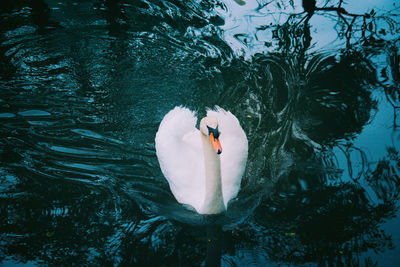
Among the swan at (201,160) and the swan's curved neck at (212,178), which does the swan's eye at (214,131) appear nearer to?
the swan at (201,160)

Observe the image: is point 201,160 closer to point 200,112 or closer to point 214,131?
point 214,131

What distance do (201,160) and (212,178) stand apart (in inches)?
25.1

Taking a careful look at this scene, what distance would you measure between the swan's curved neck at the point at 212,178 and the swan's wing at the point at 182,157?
182mm

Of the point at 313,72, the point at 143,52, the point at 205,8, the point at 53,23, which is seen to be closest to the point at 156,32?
the point at 143,52

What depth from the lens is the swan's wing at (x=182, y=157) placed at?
4070 millimetres

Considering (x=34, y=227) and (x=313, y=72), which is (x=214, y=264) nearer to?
(x=34, y=227)

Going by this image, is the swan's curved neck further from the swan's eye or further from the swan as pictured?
the swan's eye

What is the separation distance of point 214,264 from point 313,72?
4.24 m

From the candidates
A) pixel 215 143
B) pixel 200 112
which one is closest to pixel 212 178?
pixel 215 143

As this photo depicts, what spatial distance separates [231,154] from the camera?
437cm

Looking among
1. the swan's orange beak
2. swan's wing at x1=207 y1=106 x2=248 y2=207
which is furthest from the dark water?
the swan's orange beak

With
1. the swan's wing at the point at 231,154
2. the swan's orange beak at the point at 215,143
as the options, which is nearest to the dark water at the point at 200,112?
the swan's wing at the point at 231,154

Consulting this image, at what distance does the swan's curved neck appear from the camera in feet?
12.2

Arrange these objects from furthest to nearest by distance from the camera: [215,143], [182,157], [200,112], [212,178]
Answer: [200,112] < [182,157] < [212,178] < [215,143]
